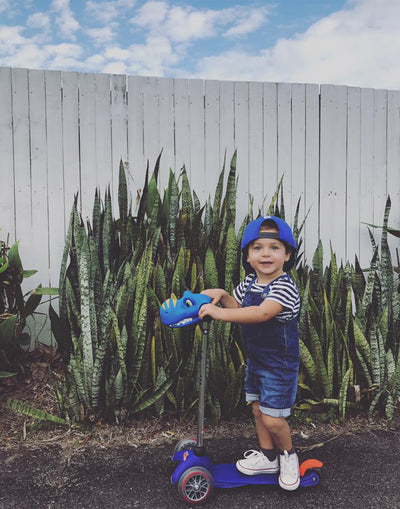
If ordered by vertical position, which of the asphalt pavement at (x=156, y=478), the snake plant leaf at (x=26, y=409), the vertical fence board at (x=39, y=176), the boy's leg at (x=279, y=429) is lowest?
the asphalt pavement at (x=156, y=478)

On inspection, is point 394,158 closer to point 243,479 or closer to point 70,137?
point 70,137

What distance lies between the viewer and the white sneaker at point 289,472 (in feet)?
5.89

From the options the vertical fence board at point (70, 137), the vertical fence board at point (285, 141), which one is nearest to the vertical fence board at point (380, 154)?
the vertical fence board at point (285, 141)

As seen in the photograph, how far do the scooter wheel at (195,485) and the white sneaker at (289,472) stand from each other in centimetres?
30

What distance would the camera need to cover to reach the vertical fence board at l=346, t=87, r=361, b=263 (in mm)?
4105

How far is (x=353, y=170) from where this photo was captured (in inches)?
163

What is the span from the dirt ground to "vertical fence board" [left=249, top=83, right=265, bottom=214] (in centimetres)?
207

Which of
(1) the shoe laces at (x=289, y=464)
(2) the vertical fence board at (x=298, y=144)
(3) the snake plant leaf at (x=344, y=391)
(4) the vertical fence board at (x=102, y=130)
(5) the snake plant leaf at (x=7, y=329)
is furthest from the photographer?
(2) the vertical fence board at (x=298, y=144)

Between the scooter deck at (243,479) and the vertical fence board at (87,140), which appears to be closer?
the scooter deck at (243,479)

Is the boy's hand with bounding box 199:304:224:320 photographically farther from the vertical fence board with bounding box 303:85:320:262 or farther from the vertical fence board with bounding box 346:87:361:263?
the vertical fence board with bounding box 346:87:361:263

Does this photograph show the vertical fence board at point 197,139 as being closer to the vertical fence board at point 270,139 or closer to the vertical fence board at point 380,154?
the vertical fence board at point 270,139

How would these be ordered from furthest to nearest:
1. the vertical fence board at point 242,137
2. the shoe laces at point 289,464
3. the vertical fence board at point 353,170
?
the vertical fence board at point 353,170, the vertical fence board at point 242,137, the shoe laces at point 289,464

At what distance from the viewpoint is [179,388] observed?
7.72 feet

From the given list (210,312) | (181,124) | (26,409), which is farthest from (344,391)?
(181,124)
